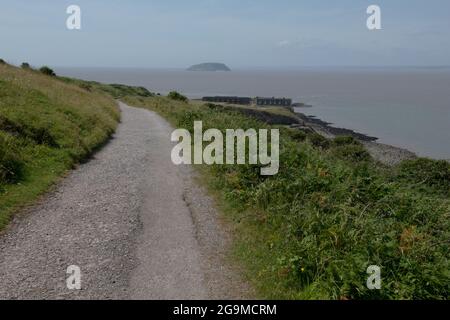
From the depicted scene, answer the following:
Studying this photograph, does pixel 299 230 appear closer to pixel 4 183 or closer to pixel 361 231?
pixel 361 231

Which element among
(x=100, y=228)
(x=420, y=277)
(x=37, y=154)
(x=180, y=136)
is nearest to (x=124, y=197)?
(x=100, y=228)

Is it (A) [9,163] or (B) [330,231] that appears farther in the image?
(A) [9,163]

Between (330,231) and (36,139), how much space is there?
14.5 meters

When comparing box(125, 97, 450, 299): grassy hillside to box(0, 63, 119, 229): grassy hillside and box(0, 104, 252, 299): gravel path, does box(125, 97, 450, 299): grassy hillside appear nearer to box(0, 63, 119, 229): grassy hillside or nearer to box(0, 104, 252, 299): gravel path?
box(0, 104, 252, 299): gravel path

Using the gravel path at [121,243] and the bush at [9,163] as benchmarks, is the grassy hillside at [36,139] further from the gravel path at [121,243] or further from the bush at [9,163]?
the gravel path at [121,243]

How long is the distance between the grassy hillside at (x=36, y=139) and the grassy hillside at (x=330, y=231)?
6.02 meters

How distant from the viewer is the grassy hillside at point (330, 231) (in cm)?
822

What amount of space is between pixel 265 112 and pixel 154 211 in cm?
7822

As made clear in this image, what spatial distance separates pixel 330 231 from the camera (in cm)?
954

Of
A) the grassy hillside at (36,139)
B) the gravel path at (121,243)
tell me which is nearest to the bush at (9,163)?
the grassy hillside at (36,139)

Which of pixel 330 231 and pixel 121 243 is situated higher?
pixel 330 231

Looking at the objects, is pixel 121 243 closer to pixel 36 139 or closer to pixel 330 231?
pixel 330 231

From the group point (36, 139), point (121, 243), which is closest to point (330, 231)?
point (121, 243)

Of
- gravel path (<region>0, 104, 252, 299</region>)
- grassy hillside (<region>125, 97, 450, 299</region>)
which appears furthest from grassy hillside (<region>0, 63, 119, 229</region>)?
grassy hillside (<region>125, 97, 450, 299</region>)
